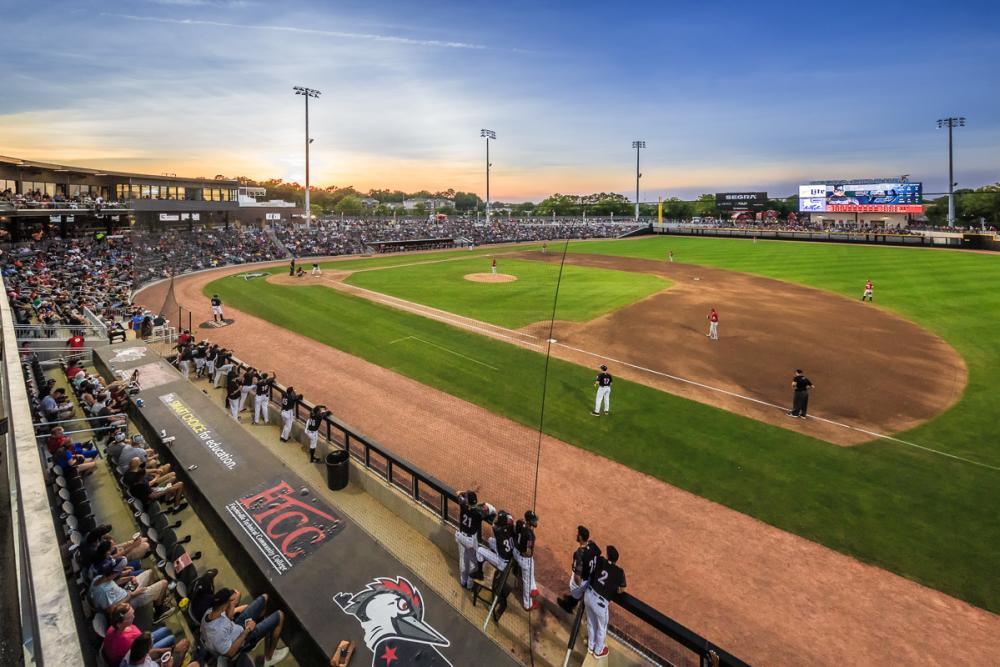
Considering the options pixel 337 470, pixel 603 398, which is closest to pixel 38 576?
pixel 337 470

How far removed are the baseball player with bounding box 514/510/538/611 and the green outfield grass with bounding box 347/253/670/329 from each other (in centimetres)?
1772

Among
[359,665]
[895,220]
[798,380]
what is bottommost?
[359,665]

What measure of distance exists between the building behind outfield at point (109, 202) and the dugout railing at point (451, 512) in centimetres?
3594

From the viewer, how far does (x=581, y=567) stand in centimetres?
697

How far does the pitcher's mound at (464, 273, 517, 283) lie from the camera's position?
3859cm

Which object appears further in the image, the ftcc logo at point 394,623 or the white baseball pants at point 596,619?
the white baseball pants at point 596,619

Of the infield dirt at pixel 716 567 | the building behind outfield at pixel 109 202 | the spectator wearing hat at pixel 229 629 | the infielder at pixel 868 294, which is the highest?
the building behind outfield at pixel 109 202

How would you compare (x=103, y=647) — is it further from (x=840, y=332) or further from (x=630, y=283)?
(x=630, y=283)

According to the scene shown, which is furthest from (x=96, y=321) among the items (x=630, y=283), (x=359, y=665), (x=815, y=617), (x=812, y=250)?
(x=812, y=250)

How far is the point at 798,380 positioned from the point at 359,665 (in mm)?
13740

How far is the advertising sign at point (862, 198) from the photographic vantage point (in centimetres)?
7906

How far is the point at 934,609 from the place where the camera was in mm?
7930

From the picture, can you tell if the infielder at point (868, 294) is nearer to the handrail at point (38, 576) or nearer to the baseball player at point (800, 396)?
the baseball player at point (800, 396)

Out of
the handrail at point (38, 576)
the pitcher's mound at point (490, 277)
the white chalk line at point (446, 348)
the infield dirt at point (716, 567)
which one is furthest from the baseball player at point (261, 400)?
the pitcher's mound at point (490, 277)
